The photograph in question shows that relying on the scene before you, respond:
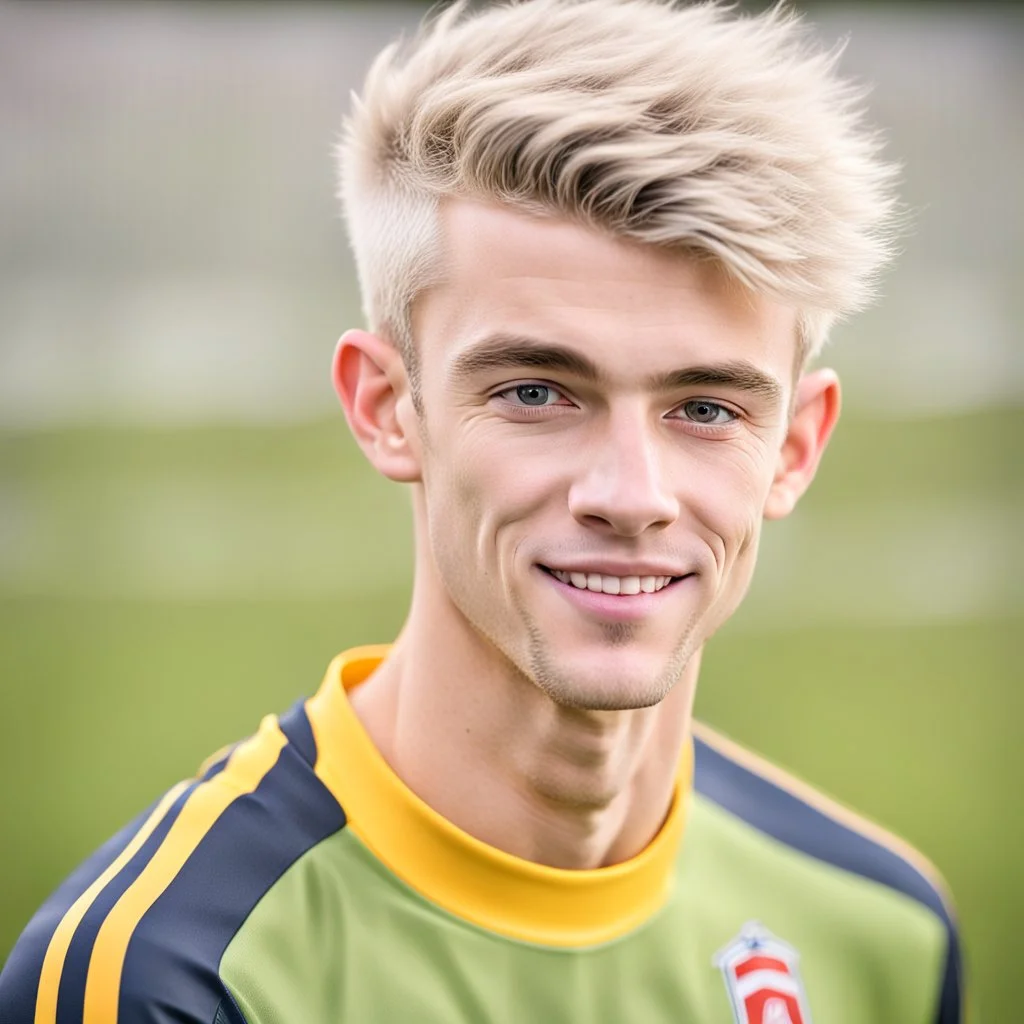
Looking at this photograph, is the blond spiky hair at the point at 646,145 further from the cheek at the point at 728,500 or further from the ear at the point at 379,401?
the cheek at the point at 728,500

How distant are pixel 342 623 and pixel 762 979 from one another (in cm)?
835

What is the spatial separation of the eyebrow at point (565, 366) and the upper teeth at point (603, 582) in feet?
0.79

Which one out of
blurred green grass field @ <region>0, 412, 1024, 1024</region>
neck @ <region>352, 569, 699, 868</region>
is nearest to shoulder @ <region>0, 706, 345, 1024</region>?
neck @ <region>352, 569, 699, 868</region>

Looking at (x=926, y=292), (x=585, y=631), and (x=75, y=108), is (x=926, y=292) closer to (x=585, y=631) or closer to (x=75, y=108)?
(x=75, y=108)

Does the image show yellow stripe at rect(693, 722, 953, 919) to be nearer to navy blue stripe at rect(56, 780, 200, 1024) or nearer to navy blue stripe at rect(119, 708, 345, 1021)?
navy blue stripe at rect(119, 708, 345, 1021)

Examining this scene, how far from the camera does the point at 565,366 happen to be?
175cm

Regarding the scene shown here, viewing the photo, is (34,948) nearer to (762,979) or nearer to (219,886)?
(219,886)

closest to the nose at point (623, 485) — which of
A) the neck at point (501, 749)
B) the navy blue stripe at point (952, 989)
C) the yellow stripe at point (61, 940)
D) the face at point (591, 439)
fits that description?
the face at point (591, 439)

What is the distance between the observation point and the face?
68.9 inches

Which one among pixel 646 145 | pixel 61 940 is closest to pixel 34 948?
pixel 61 940

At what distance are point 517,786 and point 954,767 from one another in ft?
24.2

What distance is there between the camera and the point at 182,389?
13.9 meters

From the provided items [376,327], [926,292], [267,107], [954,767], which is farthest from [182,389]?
[376,327]

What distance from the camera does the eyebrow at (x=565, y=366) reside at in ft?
5.74
